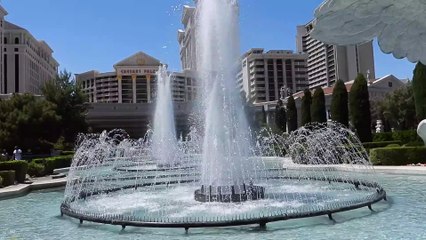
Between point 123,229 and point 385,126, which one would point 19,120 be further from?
point 385,126

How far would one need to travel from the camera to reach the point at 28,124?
32.0 metres

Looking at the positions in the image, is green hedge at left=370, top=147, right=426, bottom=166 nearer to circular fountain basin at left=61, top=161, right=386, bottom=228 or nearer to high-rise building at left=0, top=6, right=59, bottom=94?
circular fountain basin at left=61, top=161, right=386, bottom=228

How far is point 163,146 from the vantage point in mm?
25234

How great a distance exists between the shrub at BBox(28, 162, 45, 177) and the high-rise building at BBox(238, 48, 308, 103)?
9307cm

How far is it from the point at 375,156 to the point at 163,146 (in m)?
11.2

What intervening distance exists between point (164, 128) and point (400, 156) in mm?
13106

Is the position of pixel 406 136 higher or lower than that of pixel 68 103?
lower

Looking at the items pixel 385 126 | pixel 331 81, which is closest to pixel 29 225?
pixel 385 126

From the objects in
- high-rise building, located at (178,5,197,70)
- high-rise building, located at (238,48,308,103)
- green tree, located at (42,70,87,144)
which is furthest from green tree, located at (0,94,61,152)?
high-rise building, located at (238,48,308,103)

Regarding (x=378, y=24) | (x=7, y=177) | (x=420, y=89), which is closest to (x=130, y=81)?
(x=420, y=89)

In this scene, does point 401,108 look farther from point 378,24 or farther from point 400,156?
point 378,24

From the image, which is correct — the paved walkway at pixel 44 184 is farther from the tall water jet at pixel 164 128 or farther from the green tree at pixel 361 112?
the green tree at pixel 361 112

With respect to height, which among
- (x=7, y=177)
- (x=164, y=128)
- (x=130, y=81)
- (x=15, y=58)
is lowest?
(x=7, y=177)

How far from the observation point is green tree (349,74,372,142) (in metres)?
29.7
